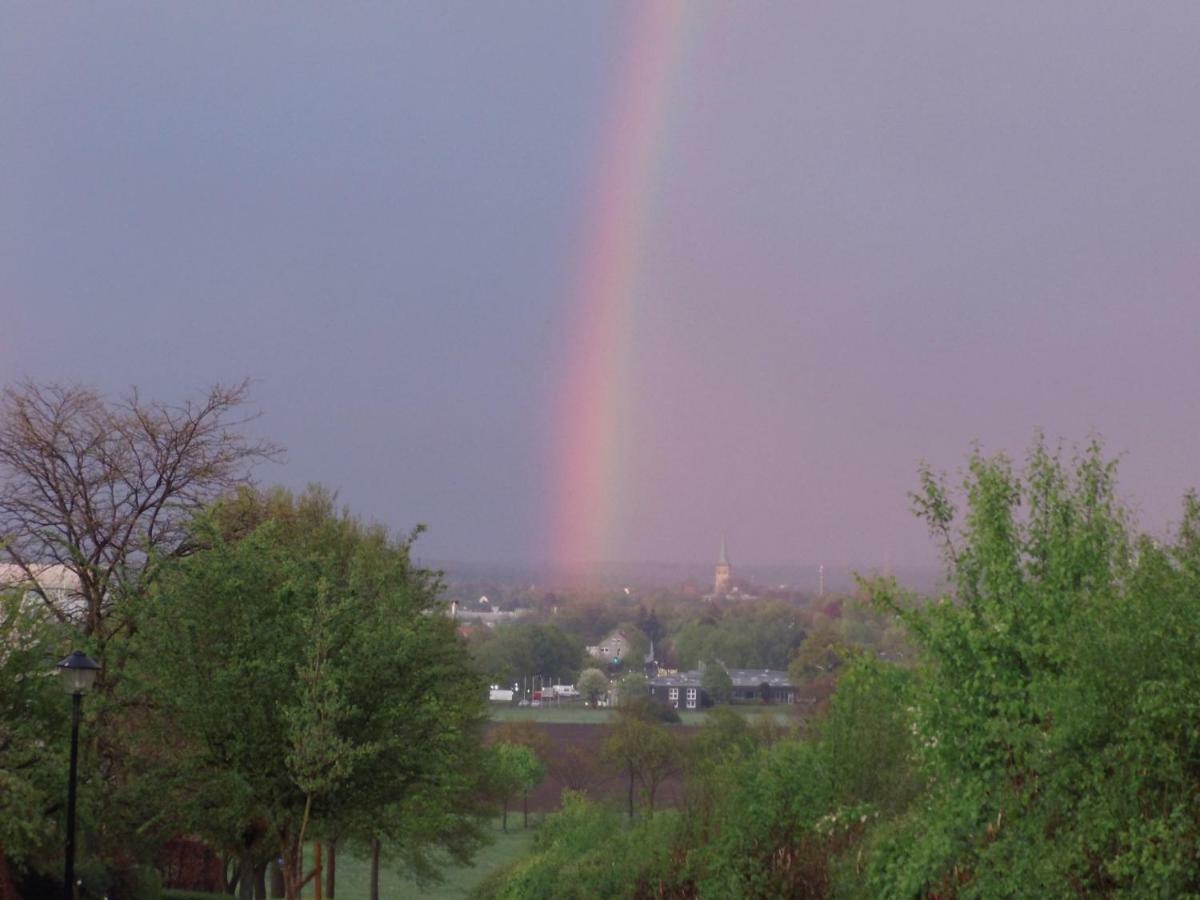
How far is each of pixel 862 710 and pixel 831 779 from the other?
1872 millimetres

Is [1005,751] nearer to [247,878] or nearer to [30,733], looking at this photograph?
[30,733]

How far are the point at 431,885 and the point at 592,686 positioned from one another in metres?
122

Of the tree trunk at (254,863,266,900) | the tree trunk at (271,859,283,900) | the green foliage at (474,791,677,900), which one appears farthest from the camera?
the tree trunk at (271,859,283,900)

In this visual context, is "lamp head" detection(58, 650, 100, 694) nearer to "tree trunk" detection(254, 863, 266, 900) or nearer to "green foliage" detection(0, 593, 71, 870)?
"green foliage" detection(0, 593, 71, 870)

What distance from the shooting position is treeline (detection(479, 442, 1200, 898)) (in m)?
15.4

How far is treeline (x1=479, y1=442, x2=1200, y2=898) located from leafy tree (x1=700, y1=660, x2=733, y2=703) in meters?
143

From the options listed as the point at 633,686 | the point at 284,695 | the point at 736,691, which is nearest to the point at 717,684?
the point at 736,691

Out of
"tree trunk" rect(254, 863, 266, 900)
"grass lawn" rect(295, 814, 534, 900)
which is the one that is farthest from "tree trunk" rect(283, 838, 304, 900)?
"grass lawn" rect(295, 814, 534, 900)

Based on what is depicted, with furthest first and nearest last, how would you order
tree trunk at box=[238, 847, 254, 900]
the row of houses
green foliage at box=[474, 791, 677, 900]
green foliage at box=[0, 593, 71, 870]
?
the row of houses
green foliage at box=[474, 791, 677, 900]
tree trunk at box=[238, 847, 254, 900]
green foliage at box=[0, 593, 71, 870]

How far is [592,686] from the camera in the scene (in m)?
183

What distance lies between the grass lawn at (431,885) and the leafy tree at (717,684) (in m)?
91.9

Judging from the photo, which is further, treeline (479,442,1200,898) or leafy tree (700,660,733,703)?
leafy tree (700,660,733,703)

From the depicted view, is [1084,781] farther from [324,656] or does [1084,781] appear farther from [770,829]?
[770,829]

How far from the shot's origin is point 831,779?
32.9 metres
